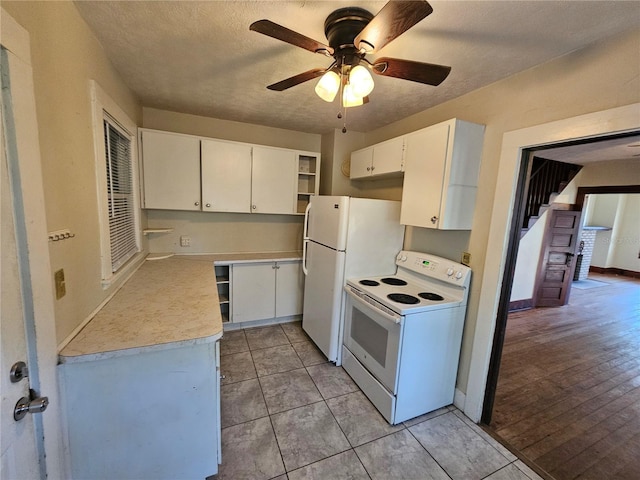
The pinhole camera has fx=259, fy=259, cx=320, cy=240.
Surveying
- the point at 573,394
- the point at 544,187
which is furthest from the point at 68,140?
the point at 544,187

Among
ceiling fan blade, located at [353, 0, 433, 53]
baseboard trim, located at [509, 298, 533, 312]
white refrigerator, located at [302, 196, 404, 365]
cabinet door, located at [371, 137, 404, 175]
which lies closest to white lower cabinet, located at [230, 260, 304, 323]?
white refrigerator, located at [302, 196, 404, 365]

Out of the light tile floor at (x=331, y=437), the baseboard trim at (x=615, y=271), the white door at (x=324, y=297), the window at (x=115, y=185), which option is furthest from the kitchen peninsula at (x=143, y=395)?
the baseboard trim at (x=615, y=271)

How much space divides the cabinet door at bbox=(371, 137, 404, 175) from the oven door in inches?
46.2

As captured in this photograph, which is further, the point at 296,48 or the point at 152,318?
the point at 296,48

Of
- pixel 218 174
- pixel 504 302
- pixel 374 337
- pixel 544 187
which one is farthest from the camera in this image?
pixel 544 187

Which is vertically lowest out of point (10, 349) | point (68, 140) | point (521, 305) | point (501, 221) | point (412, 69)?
point (521, 305)

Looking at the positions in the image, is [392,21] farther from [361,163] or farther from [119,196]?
[119,196]

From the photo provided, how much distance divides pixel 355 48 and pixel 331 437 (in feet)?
7.48

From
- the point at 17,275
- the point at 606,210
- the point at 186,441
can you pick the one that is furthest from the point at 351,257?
the point at 606,210

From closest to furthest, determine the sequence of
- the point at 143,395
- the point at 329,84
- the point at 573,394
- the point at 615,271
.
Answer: the point at 143,395, the point at 329,84, the point at 573,394, the point at 615,271

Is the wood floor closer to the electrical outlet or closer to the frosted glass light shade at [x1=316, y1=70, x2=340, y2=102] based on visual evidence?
the frosted glass light shade at [x1=316, y1=70, x2=340, y2=102]

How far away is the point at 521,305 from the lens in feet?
13.5

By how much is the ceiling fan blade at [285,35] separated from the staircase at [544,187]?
11.9 ft

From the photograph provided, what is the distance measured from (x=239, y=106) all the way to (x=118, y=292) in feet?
6.25
